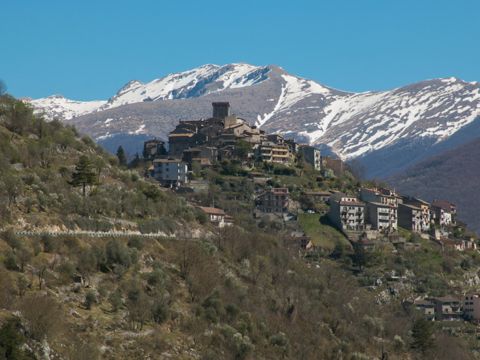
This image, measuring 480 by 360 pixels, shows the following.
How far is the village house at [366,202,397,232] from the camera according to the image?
146 metres

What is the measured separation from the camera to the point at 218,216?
406 ft

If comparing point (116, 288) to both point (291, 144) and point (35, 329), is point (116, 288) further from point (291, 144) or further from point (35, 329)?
point (291, 144)

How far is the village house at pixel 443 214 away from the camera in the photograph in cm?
16225

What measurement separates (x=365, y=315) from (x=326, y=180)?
55536 millimetres

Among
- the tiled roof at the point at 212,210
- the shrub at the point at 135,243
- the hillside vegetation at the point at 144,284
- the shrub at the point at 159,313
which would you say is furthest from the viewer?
the tiled roof at the point at 212,210

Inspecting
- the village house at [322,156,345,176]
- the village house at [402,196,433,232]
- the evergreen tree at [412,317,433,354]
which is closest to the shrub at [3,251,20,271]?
the evergreen tree at [412,317,433,354]

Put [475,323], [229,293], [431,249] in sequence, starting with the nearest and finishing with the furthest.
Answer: [229,293] → [475,323] → [431,249]

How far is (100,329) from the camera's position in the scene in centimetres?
6906

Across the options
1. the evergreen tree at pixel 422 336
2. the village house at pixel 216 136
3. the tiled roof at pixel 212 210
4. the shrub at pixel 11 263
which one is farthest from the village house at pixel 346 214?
the shrub at pixel 11 263

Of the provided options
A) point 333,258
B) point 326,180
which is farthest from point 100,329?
point 326,180

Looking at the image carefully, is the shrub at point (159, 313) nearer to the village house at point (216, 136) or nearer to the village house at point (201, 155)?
the village house at point (201, 155)

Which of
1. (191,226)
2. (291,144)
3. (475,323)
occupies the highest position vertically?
(291,144)

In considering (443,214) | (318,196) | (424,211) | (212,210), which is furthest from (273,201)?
(443,214)

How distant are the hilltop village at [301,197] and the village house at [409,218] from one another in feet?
0.39
